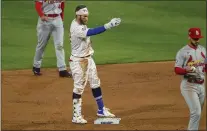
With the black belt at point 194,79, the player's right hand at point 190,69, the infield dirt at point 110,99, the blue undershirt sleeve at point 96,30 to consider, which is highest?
the blue undershirt sleeve at point 96,30

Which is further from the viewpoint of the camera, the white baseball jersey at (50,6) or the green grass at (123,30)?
the green grass at (123,30)

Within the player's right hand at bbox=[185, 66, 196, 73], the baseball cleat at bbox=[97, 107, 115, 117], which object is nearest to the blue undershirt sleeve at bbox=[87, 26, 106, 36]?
the baseball cleat at bbox=[97, 107, 115, 117]

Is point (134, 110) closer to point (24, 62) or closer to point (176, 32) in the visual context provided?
point (24, 62)

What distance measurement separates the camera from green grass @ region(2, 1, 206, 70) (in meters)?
16.4

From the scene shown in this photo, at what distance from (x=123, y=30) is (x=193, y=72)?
1042 cm

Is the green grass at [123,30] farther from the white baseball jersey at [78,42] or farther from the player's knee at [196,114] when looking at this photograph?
the player's knee at [196,114]

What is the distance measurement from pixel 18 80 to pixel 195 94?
564cm

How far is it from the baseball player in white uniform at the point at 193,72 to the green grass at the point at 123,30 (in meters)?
6.30

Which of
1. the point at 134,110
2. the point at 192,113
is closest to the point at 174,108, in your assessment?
the point at 134,110

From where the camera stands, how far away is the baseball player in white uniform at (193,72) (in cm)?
948

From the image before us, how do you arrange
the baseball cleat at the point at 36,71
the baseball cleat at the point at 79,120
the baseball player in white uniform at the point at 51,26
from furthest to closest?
the baseball cleat at the point at 36,71, the baseball player in white uniform at the point at 51,26, the baseball cleat at the point at 79,120

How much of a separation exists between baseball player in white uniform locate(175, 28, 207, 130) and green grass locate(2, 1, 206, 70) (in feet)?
20.7

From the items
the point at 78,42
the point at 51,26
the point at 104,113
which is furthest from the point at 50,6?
the point at 104,113

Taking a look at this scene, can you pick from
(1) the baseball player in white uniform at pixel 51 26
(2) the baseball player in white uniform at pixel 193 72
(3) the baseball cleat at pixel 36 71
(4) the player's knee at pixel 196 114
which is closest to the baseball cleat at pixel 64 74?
(1) the baseball player in white uniform at pixel 51 26
